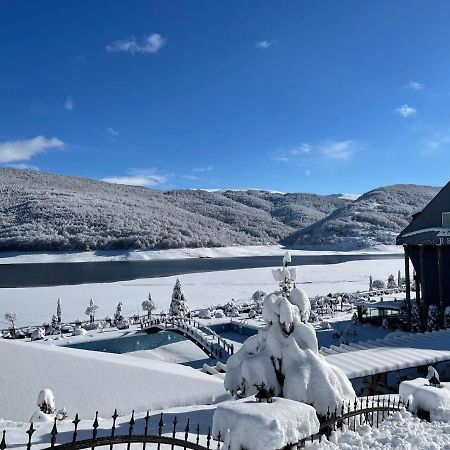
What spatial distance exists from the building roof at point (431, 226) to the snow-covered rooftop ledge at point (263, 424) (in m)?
24.6

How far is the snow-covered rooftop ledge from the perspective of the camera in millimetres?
6164

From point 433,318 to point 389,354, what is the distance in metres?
13.3

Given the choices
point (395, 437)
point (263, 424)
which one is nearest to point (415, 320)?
point (395, 437)

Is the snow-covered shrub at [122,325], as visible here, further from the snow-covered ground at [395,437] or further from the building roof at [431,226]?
the snow-covered ground at [395,437]

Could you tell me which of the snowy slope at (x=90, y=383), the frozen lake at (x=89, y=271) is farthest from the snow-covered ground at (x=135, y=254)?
the snowy slope at (x=90, y=383)

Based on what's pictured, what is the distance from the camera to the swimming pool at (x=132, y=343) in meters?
30.1

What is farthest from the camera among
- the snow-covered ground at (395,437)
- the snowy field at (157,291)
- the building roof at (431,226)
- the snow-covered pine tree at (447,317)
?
the snowy field at (157,291)

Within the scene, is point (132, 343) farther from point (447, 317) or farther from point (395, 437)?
point (395, 437)

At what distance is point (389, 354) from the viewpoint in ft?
56.8

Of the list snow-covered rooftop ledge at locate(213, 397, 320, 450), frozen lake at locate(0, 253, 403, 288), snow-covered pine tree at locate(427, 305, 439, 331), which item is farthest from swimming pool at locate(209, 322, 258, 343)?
frozen lake at locate(0, 253, 403, 288)

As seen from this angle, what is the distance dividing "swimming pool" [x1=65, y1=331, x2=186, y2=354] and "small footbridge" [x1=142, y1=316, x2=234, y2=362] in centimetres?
64

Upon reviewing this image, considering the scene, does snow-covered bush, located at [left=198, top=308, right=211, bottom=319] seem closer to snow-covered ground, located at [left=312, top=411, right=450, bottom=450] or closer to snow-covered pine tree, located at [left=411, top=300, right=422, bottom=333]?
snow-covered pine tree, located at [left=411, top=300, right=422, bottom=333]

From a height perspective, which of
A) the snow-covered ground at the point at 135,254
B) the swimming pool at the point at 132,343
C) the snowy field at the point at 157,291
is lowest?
the swimming pool at the point at 132,343

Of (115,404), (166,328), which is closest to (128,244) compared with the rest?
(166,328)
